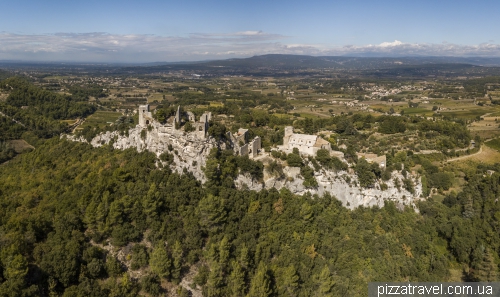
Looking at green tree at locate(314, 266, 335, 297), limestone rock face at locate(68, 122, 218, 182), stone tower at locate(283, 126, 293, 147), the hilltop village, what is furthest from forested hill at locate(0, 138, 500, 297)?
stone tower at locate(283, 126, 293, 147)

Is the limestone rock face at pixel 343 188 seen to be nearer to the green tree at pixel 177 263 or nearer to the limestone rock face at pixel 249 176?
the limestone rock face at pixel 249 176

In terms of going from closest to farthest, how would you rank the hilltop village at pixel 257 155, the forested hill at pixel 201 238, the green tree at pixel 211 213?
1. the forested hill at pixel 201 238
2. the green tree at pixel 211 213
3. the hilltop village at pixel 257 155

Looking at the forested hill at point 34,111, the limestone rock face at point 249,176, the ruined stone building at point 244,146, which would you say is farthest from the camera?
the forested hill at point 34,111

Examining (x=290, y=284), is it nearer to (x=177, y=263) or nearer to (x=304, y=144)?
(x=177, y=263)

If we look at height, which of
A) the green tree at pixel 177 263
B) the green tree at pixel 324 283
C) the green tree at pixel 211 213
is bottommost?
the green tree at pixel 324 283

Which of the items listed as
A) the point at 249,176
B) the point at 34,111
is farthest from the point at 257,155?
the point at 34,111

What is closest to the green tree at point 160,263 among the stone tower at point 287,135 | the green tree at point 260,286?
the green tree at point 260,286
